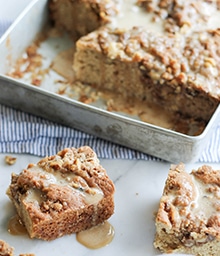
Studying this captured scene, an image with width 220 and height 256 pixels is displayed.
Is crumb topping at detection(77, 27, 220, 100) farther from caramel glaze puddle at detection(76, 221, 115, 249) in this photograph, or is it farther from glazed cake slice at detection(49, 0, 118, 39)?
caramel glaze puddle at detection(76, 221, 115, 249)

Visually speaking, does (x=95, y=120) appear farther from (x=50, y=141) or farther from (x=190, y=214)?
(x=190, y=214)

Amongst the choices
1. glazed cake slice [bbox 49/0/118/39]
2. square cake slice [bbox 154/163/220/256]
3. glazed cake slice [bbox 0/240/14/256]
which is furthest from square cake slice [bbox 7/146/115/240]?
glazed cake slice [bbox 49/0/118/39]

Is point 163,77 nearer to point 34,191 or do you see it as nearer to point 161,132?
point 161,132

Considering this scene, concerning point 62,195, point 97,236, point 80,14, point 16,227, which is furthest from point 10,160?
point 80,14

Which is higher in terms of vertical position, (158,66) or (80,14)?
(158,66)

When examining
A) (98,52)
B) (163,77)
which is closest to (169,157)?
(163,77)
